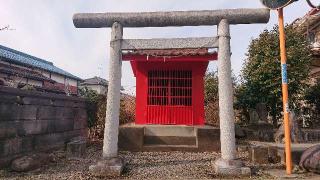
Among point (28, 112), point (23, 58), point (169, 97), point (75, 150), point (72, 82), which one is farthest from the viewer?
point (72, 82)

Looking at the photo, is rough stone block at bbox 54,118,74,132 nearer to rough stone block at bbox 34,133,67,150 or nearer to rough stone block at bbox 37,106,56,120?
rough stone block at bbox 34,133,67,150

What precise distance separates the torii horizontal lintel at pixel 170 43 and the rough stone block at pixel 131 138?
356 cm

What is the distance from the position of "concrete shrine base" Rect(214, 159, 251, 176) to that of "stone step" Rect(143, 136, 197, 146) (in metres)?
3.38

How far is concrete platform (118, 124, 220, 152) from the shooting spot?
9539mm

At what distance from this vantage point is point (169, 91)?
11523 millimetres

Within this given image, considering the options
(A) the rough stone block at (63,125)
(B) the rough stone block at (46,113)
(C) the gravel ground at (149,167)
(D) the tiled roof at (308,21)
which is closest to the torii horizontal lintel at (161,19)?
(B) the rough stone block at (46,113)

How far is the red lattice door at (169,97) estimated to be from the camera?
11289 mm

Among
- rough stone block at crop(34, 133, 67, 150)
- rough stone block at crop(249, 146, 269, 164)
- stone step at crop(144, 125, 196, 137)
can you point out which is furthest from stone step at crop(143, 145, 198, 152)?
rough stone block at crop(34, 133, 67, 150)

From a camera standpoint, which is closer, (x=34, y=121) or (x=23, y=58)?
(x=34, y=121)

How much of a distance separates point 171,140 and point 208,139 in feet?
4.52

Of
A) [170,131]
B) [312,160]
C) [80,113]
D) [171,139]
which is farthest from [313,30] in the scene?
[80,113]

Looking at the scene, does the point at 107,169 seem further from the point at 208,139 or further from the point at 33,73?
the point at 33,73

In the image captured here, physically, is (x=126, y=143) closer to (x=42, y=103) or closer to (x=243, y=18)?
(x=42, y=103)

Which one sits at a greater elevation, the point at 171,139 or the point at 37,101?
the point at 37,101
